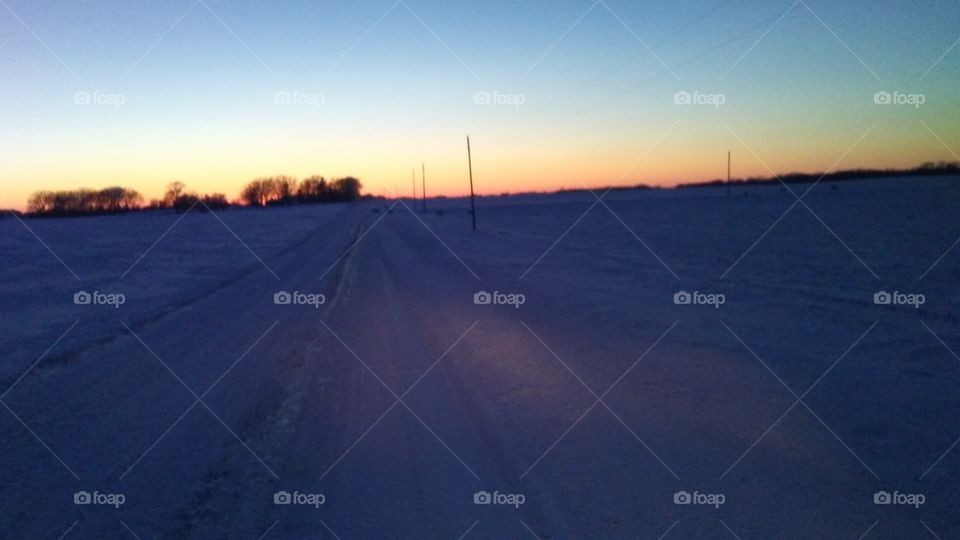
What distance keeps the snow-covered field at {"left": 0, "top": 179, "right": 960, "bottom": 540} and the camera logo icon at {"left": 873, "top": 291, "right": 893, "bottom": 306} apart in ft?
0.42

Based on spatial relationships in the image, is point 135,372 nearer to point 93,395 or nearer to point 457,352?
point 93,395

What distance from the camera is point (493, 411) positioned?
6211 mm

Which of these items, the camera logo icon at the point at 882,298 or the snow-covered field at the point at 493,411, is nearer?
the snow-covered field at the point at 493,411

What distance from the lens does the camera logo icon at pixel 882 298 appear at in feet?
35.7

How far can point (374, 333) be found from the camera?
9.97 m

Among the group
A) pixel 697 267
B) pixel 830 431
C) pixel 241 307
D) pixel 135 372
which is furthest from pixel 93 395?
pixel 697 267

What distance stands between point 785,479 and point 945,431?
1.82 meters

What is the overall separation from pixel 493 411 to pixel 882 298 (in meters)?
8.66

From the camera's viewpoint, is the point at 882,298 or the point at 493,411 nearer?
the point at 493,411

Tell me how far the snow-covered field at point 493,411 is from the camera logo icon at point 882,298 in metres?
0.13

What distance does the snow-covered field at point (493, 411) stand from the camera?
4195 millimetres

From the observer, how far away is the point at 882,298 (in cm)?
1136

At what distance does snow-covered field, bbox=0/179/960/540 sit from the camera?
420cm

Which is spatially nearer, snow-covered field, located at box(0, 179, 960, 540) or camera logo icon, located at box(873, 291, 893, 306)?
snow-covered field, located at box(0, 179, 960, 540)
